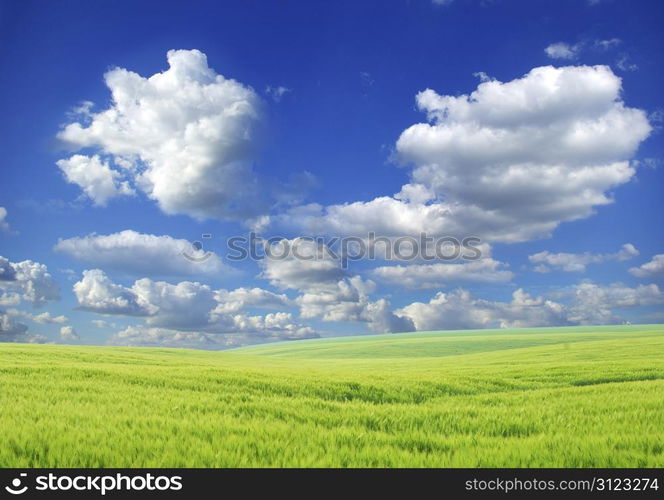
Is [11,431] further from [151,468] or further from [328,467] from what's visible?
[328,467]

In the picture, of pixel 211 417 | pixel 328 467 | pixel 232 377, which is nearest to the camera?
pixel 328 467

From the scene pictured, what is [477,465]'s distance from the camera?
18.0 ft

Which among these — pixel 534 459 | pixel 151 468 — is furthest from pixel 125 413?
pixel 534 459

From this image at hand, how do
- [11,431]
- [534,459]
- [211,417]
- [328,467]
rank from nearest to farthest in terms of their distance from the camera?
1. [328,467]
2. [534,459]
3. [11,431]
4. [211,417]

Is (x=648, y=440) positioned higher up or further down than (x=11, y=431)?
further down

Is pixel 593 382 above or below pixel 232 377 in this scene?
below

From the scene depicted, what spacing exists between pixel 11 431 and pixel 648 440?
29.9 ft
